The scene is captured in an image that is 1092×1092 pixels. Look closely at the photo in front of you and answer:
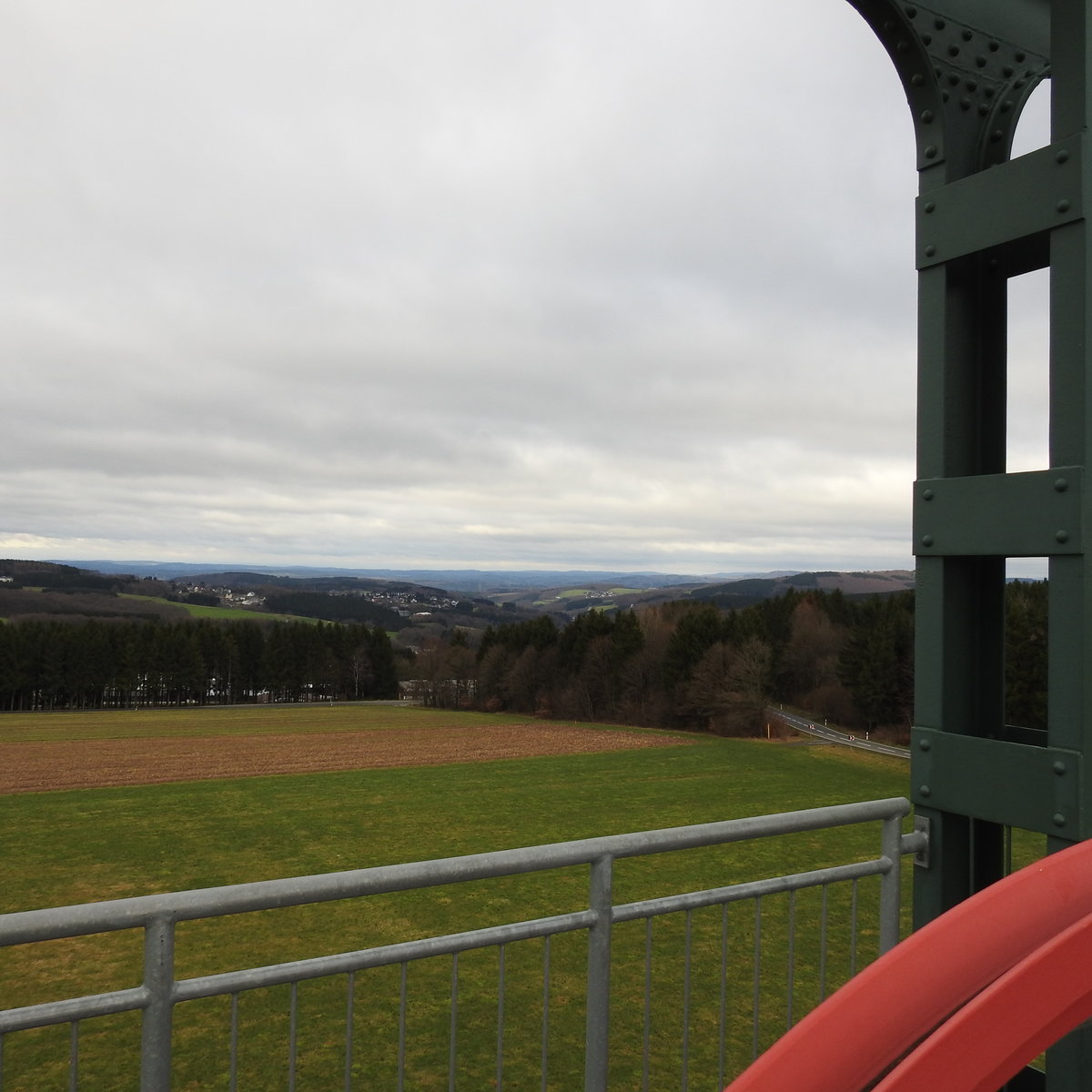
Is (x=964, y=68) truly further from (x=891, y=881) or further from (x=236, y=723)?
(x=236, y=723)

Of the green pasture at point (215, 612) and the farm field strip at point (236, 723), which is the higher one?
the green pasture at point (215, 612)

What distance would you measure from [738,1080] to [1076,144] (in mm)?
2550

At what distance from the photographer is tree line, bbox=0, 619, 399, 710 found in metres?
67.6

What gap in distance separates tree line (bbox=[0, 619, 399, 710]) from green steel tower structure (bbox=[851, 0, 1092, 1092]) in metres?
75.7

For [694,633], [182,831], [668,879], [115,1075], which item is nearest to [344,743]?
[182,831]

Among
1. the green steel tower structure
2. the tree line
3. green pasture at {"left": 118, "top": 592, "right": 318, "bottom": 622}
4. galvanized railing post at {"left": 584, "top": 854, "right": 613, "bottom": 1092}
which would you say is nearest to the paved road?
the green steel tower structure

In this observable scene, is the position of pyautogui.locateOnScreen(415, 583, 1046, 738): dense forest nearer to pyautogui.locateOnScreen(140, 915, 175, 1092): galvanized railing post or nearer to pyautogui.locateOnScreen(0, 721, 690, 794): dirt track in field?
pyautogui.locateOnScreen(0, 721, 690, 794): dirt track in field

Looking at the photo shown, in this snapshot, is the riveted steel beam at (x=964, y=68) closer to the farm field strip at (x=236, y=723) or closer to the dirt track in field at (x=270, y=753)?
the dirt track in field at (x=270, y=753)

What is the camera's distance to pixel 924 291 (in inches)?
111

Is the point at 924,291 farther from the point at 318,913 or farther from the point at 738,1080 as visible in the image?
the point at 318,913

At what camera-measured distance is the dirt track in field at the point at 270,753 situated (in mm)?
33344

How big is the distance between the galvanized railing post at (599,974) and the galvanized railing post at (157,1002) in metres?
1.04

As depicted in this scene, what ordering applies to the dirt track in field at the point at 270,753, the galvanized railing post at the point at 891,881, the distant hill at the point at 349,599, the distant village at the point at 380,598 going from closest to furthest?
the galvanized railing post at the point at 891,881 → the dirt track in field at the point at 270,753 → the distant hill at the point at 349,599 → the distant village at the point at 380,598

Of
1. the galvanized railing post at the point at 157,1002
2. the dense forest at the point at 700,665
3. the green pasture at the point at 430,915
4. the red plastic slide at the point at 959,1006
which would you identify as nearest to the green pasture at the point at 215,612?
the dense forest at the point at 700,665
